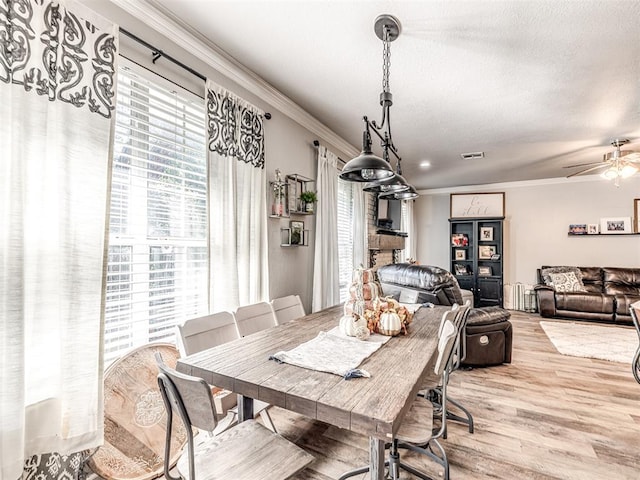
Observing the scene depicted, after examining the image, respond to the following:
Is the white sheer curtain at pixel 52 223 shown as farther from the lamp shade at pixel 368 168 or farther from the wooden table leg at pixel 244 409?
the lamp shade at pixel 368 168

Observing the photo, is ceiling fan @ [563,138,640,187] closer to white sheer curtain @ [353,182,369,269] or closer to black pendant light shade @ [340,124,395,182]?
white sheer curtain @ [353,182,369,269]

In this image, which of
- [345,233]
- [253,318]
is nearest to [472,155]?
[345,233]

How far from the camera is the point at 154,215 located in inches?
80.4

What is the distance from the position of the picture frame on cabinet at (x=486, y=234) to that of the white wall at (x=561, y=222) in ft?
1.31

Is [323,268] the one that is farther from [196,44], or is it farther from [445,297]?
[196,44]

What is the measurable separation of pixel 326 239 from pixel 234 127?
167 cm

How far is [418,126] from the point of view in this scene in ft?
12.2

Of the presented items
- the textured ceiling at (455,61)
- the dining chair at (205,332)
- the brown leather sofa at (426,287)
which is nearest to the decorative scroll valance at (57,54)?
the textured ceiling at (455,61)

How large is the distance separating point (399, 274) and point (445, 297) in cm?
59

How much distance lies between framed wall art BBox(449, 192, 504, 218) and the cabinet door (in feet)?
4.57

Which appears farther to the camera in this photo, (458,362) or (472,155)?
(472,155)

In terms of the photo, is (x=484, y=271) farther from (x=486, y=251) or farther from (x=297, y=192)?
(x=297, y=192)

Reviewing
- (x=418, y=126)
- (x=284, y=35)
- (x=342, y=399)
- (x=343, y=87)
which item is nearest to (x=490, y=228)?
(x=418, y=126)

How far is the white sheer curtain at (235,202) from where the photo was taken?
7.57 feet
